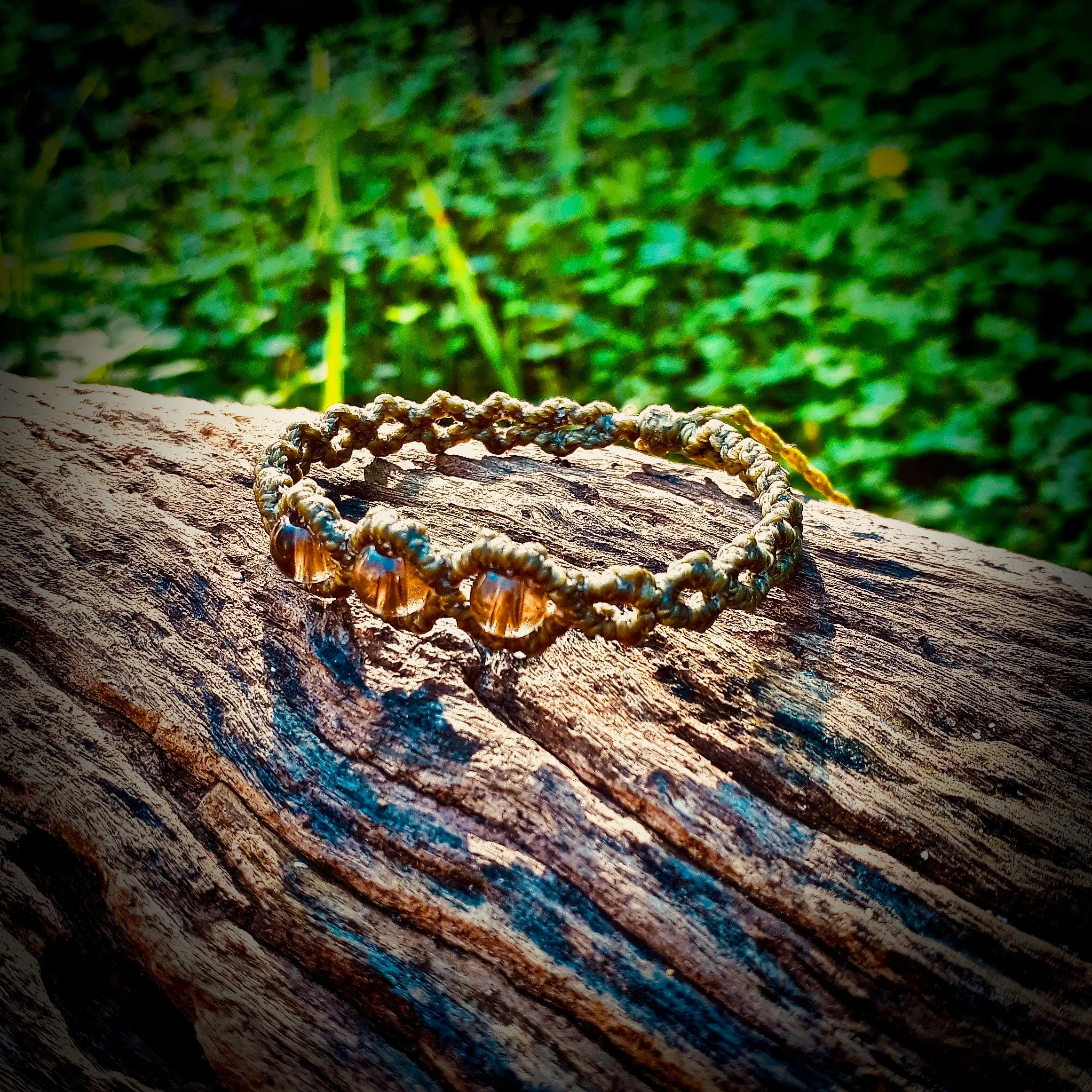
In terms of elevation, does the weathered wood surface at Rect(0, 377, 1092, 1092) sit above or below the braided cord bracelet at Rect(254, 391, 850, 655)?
below

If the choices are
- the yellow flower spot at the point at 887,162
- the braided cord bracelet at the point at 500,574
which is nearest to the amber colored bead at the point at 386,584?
the braided cord bracelet at the point at 500,574

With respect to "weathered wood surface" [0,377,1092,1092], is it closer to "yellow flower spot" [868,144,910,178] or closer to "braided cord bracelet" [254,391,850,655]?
"braided cord bracelet" [254,391,850,655]

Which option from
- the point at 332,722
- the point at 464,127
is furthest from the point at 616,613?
the point at 464,127

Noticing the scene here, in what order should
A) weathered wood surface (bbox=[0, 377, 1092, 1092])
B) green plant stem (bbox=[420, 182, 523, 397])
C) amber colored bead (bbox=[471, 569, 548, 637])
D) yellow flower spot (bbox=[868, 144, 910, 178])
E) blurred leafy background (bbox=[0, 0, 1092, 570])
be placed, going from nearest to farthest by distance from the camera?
1. weathered wood surface (bbox=[0, 377, 1092, 1092])
2. amber colored bead (bbox=[471, 569, 548, 637])
3. blurred leafy background (bbox=[0, 0, 1092, 570])
4. yellow flower spot (bbox=[868, 144, 910, 178])
5. green plant stem (bbox=[420, 182, 523, 397])

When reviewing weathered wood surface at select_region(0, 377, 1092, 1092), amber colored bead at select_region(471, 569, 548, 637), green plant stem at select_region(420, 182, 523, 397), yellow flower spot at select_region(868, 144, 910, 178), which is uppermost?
yellow flower spot at select_region(868, 144, 910, 178)

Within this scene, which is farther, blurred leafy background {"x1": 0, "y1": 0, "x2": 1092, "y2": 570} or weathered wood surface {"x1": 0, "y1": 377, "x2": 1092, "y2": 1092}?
blurred leafy background {"x1": 0, "y1": 0, "x2": 1092, "y2": 570}

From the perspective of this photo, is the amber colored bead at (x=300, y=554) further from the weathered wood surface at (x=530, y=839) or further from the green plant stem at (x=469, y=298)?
the green plant stem at (x=469, y=298)

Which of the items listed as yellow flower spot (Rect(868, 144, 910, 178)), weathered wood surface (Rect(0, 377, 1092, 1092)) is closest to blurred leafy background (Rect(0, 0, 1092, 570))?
yellow flower spot (Rect(868, 144, 910, 178))
